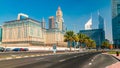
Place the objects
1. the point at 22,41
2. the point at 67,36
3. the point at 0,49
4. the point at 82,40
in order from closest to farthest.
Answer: the point at 0,49 < the point at 67,36 < the point at 82,40 < the point at 22,41

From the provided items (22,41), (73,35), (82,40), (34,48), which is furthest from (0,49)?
(22,41)

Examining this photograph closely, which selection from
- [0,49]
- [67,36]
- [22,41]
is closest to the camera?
[0,49]

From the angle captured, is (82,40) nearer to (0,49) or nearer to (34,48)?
(34,48)

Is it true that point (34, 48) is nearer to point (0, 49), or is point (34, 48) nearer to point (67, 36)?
point (67, 36)

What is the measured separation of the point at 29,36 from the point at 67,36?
277 feet

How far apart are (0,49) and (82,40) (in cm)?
7247

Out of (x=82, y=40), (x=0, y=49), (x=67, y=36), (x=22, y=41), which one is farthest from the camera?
(x=22, y=41)

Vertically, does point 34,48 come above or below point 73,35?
below

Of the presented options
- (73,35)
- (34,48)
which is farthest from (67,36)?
(34,48)

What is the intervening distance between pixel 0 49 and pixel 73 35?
4593 cm

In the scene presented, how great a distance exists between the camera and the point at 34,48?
417ft

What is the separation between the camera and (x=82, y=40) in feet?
496

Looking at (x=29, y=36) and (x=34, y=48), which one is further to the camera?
(x=29, y=36)

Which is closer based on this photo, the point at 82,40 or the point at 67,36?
the point at 67,36
